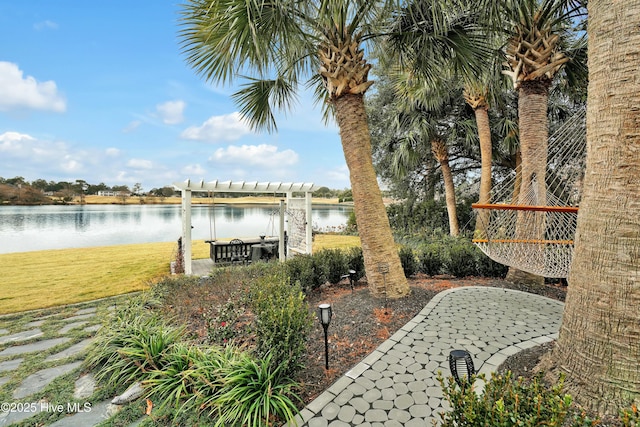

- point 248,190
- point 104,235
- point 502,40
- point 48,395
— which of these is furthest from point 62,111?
point 502,40

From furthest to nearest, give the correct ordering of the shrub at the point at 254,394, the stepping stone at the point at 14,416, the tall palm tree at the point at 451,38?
the tall palm tree at the point at 451,38 → the stepping stone at the point at 14,416 → the shrub at the point at 254,394

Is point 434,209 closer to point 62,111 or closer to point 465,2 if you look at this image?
point 465,2

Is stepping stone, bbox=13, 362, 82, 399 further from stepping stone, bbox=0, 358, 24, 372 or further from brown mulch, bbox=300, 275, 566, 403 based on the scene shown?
brown mulch, bbox=300, 275, 566, 403

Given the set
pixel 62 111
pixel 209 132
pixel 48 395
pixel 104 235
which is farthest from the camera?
pixel 209 132

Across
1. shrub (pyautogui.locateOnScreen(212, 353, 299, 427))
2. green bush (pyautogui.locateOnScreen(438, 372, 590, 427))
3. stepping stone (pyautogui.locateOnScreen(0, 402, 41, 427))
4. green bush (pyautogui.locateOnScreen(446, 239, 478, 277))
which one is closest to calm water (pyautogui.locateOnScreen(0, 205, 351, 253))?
green bush (pyautogui.locateOnScreen(446, 239, 478, 277))

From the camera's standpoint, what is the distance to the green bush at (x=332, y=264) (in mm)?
5180

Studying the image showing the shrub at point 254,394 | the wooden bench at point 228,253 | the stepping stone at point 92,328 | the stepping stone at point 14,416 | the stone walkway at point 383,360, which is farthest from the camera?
the wooden bench at point 228,253

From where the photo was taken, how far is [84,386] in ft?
8.96

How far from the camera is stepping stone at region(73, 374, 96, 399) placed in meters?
2.60

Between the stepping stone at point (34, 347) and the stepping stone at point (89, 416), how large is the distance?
1.76m

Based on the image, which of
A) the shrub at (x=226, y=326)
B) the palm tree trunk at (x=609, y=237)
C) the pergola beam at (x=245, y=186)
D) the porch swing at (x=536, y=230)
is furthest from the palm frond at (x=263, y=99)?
the palm tree trunk at (x=609, y=237)

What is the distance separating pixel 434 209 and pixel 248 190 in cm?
786

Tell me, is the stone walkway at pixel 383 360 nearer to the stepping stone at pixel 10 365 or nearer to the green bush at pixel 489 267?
the stepping stone at pixel 10 365

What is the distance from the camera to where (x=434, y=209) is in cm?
1199
